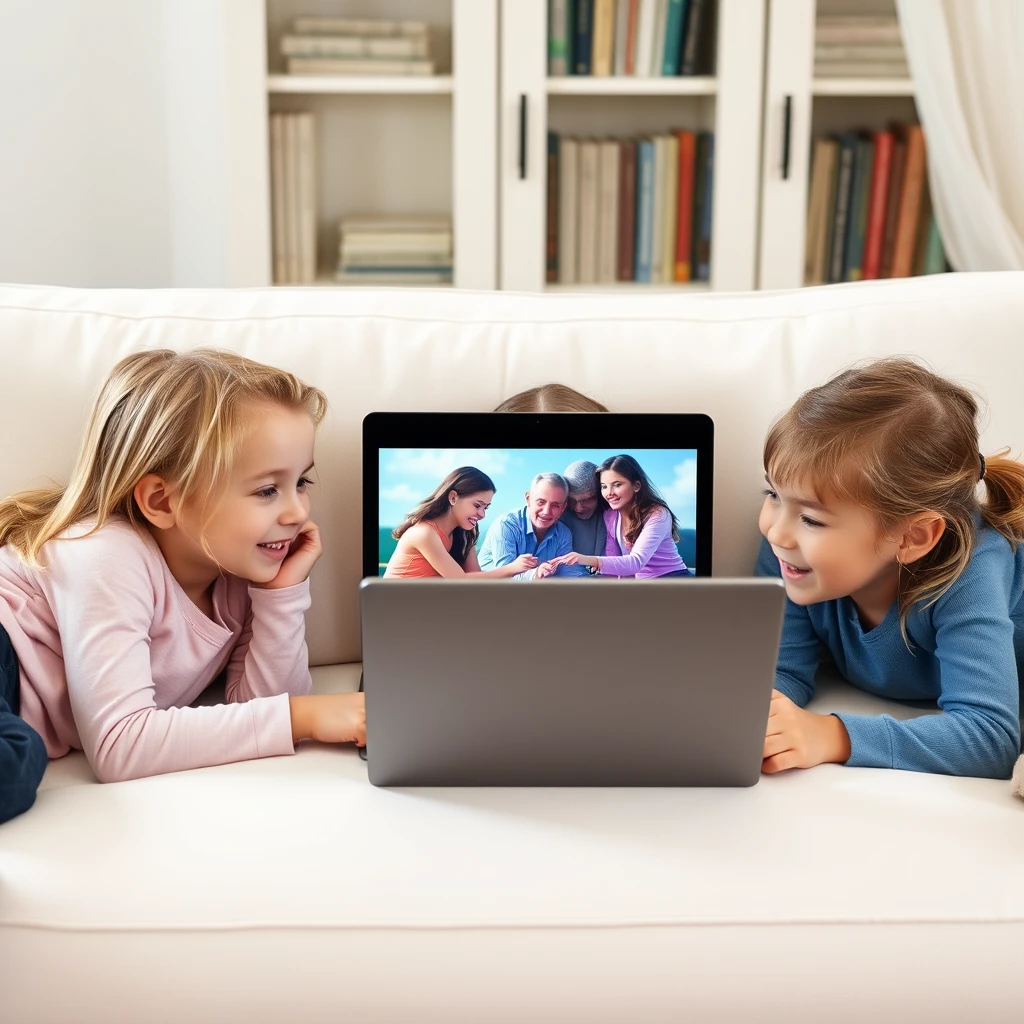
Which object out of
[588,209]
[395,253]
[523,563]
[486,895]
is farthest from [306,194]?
[486,895]

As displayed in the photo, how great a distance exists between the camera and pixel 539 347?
1.38m

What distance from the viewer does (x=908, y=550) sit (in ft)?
4.00

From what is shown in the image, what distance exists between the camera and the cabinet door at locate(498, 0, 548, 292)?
7.52 feet

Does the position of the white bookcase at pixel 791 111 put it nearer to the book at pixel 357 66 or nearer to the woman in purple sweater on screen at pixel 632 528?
the book at pixel 357 66

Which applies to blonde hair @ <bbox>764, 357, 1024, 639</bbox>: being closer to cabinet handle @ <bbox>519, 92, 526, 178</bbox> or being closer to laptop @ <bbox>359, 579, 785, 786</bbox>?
laptop @ <bbox>359, 579, 785, 786</bbox>

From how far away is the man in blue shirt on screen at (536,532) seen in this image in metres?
1.24

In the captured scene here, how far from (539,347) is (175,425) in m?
0.43

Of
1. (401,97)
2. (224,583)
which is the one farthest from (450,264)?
(224,583)

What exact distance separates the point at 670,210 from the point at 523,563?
142cm

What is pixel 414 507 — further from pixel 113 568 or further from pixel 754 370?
pixel 754 370

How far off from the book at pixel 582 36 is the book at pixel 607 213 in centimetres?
16

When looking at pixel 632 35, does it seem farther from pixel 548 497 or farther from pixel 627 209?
pixel 548 497

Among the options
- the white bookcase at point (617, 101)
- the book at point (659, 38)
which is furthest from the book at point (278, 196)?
the book at point (659, 38)

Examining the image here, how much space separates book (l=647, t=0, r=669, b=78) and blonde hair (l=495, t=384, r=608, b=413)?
129cm
